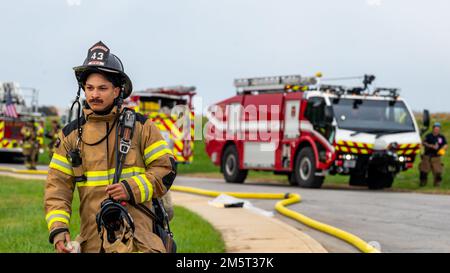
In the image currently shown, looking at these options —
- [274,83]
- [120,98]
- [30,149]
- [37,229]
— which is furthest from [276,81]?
[120,98]

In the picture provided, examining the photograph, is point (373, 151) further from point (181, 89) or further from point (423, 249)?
point (423, 249)

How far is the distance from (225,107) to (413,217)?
1289 centimetres

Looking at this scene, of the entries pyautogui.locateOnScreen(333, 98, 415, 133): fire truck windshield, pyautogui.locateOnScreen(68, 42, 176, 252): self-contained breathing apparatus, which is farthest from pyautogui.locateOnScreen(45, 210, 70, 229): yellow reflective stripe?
pyautogui.locateOnScreen(333, 98, 415, 133): fire truck windshield

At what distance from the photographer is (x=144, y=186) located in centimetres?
509

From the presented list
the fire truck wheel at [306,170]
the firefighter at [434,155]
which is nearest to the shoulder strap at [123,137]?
the fire truck wheel at [306,170]

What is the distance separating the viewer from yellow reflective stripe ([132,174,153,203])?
16.6ft

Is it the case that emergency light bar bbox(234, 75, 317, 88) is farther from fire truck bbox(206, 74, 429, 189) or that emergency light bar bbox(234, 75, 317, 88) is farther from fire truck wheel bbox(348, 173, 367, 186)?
fire truck wheel bbox(348, 173, 367, 186)

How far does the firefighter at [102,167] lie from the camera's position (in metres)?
5.11

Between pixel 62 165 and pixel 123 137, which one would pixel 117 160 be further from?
pixel 62 165

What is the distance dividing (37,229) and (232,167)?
14.4m

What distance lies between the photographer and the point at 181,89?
93.9 feet

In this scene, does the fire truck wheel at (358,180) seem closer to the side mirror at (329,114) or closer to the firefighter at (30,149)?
the side mirror at (329,114)

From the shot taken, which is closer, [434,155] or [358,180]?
[434,155]

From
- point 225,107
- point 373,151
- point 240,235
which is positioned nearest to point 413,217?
point 240,235
